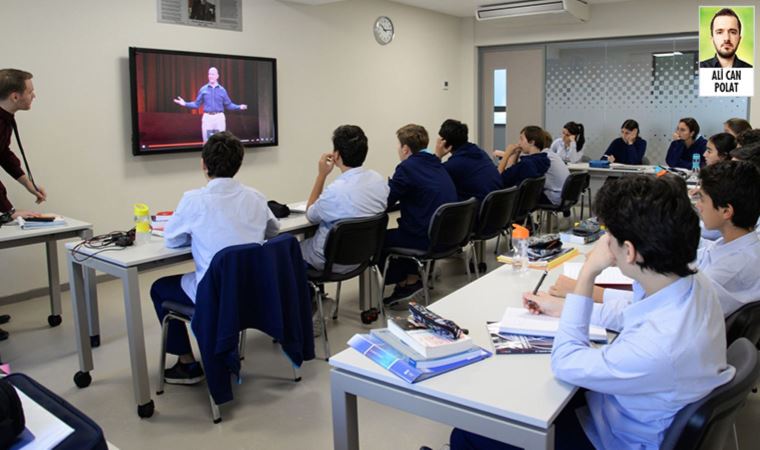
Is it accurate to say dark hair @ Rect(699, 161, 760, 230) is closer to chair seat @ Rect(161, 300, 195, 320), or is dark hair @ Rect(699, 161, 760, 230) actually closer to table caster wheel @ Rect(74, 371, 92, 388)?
chair seat @ Rect(161, 300, 195, 320)

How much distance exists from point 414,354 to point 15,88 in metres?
3.30

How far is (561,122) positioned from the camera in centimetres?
915

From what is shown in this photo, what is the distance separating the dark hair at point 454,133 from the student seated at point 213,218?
6.93 ft

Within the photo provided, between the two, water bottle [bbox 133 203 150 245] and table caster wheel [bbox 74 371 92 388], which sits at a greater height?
water bottle [bbox 133 203 150 245]

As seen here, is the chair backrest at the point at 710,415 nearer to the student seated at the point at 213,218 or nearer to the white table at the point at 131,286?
the student seated at the point at 213,218

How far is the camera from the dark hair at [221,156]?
293cm

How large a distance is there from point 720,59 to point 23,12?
175 inches

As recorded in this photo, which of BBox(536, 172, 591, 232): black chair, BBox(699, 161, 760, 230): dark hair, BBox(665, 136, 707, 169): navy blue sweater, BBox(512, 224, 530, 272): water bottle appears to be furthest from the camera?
BBox(665, 136, 707, 169): navy blue sweater

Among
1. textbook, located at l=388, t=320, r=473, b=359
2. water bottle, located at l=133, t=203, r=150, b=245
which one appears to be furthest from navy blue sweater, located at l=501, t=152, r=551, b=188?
textbook, located at l=388, t=320, r=473, b=359

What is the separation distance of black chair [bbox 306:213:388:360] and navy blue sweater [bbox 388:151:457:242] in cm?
47

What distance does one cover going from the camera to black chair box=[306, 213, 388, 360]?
135 inches

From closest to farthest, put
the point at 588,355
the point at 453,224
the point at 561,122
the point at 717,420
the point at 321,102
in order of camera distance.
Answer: the point at 717,420 < the point at 588,355 < the point at 453,224 < the point at 321,102 < the point at 561,122

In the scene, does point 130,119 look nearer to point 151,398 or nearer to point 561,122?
point 151,398

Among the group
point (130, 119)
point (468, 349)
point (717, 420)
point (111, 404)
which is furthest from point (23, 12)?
point (717, 420)
